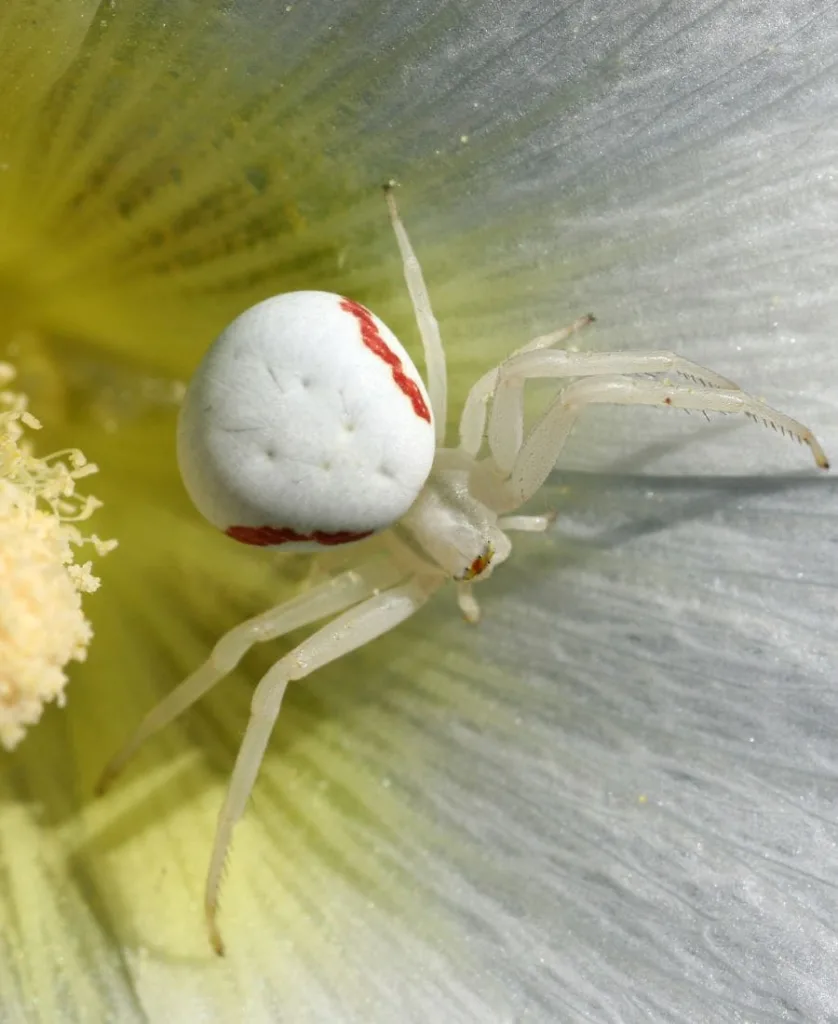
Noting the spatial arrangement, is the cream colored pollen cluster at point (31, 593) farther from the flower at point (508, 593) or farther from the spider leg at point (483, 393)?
the spider leg at point (483, 393)

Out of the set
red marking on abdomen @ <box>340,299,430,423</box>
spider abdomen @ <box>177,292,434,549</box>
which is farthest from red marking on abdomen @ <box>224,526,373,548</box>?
red marking on abdomen @ <box>340,299,430,423</box>

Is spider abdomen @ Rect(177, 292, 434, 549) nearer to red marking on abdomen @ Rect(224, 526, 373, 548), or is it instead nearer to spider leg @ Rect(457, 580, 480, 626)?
red marking on abdomen @ Rect(224, 526, 373, 548)

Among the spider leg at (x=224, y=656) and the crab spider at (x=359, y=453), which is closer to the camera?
the crab spider at (x=359, y=453)

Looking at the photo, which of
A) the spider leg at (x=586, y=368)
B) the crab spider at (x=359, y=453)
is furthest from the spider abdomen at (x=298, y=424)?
the spider leg at (x=586, y=368)

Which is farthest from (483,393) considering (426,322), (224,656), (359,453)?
(224,656)

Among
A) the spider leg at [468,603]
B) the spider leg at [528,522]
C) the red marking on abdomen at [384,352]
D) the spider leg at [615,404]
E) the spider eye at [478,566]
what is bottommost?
the spider leg at [468,603]

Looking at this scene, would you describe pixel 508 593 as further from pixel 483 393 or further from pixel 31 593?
pixel 31 593

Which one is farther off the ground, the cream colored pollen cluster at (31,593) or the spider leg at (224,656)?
the cream colored pollen cluster at (31,593)
